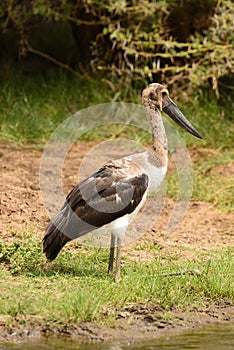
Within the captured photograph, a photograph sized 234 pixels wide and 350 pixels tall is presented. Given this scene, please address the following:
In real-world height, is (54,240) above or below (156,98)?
below

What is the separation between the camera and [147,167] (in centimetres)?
682

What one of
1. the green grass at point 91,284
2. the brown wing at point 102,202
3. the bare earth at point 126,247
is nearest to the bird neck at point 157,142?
the brown wing at point 102,202

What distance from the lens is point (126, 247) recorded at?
778 cm

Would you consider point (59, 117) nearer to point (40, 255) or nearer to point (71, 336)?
point (40, 255)

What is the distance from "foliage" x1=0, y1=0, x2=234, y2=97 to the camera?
32.7 ft

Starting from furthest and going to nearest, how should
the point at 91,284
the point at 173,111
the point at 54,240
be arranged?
the point at 173,111, the point at 54,240, the point at 91,284

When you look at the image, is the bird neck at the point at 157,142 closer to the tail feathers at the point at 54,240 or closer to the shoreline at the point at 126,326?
the tail feathers at the point at 54,240

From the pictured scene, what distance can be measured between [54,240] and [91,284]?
442mm

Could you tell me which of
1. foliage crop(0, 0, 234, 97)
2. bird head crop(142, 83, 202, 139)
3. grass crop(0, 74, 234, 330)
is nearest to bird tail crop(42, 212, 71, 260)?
grass crop(0, 74, 234, 330)

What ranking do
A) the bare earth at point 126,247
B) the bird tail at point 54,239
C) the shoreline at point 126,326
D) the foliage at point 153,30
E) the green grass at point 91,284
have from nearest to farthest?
the shoreline at point 126,326
the bare earth at point 126,247
the green grass at point 91,284
the bird tail at point 54,239
the foliage at point 153,30

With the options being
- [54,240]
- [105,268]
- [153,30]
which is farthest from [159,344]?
[153,30]

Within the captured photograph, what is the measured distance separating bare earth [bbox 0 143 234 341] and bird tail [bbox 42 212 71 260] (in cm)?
82

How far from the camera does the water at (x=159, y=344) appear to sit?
5473 millimetres

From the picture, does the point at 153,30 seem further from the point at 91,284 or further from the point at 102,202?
the point at 91,284
